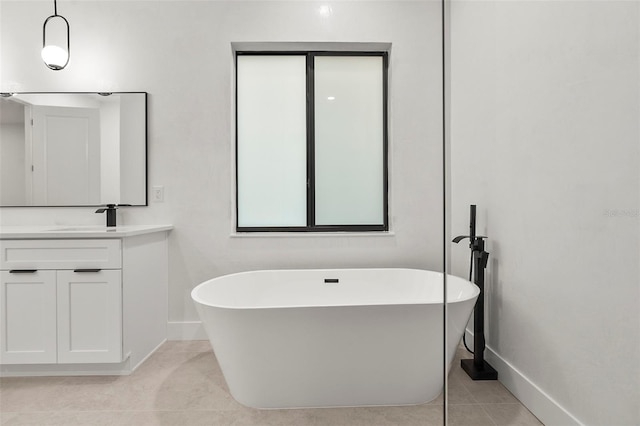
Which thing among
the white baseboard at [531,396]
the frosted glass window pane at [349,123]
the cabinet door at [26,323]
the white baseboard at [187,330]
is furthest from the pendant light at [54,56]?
the white baseboard at [531,396]

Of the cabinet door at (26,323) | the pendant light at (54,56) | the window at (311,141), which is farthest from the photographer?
the window at (311,141)

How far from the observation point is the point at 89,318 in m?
1.63

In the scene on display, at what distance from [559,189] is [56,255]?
6.63 ft

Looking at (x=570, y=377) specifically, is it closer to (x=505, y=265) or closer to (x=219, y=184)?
(x=505, y=265)

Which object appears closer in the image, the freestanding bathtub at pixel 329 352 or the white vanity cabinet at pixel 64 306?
the freestanding bathtub at pixel 329 352

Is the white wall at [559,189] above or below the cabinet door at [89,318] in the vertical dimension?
above

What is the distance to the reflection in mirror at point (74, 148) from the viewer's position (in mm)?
2102

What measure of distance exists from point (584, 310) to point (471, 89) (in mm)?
218

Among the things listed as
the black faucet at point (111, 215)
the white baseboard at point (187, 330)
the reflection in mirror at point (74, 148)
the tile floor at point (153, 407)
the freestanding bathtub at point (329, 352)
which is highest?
the reflection in mirror at point (74, 148)

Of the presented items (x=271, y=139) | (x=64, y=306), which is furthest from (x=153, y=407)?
(x=271, y=139)

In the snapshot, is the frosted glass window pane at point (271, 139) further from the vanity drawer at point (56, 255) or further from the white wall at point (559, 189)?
the white wall at point (559, 189)

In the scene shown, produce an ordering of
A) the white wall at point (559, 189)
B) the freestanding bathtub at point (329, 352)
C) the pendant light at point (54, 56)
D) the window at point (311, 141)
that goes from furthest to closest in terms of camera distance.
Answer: the window at point (311, 141) → the pendant light at point (54, 56) → the freestanding bathtub at point (329, 352) → the white wall at point (559, 189)

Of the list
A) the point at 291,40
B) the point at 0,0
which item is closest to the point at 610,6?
the point at 291,40

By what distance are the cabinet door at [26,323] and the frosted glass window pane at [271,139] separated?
1.11m
